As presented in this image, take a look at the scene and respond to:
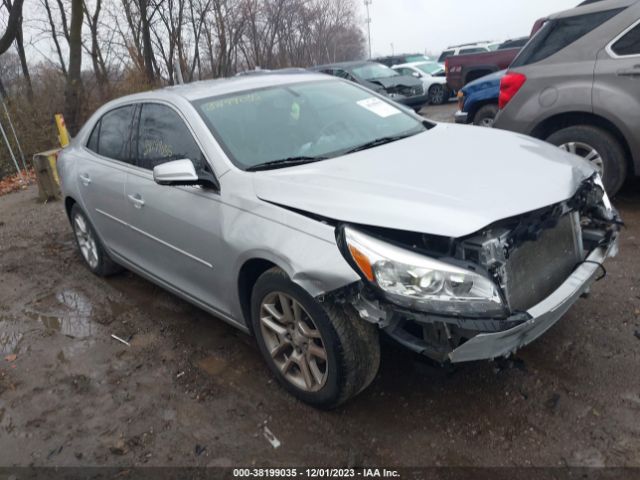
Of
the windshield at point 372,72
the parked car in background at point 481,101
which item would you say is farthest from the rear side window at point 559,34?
the windshield at point 372,72

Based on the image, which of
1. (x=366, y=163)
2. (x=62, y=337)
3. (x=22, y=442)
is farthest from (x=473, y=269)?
(x=62, y=337)

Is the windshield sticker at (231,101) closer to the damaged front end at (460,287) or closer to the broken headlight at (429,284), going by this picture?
the damaged front end at (460,287)

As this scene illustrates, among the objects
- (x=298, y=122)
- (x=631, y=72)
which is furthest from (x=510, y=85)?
(x=298, y=122)

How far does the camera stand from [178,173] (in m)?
2.94

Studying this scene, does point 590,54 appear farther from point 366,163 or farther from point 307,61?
point 307,61

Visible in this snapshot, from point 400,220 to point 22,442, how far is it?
2.45m

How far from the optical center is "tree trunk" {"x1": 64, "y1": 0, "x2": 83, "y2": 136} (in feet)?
45.6

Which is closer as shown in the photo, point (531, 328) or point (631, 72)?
point (531, 328)

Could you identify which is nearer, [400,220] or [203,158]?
[400,220]

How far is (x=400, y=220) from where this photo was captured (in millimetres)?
2281

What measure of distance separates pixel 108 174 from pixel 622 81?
4458 mm

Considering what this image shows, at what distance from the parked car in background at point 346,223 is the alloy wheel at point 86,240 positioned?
3.49 ft

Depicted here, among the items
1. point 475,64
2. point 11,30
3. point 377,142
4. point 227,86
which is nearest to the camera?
point 377,142

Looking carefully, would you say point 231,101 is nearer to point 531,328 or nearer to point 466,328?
point 466,328
